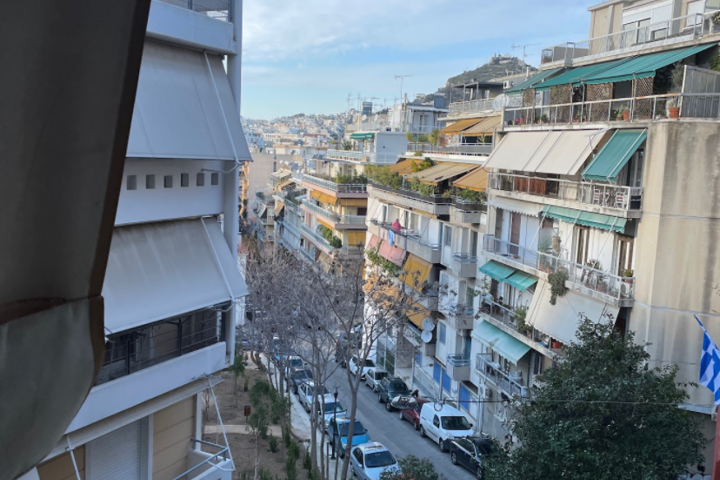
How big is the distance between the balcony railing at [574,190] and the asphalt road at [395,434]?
10348mm

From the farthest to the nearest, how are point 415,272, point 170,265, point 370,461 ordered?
point 415,272
point 370,461
point 170,265

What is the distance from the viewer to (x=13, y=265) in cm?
188

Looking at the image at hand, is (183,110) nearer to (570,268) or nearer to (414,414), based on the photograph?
(570,268)

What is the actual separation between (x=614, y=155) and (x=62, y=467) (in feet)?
48.9

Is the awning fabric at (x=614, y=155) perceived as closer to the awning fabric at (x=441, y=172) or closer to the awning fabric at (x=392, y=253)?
the awning fabric at (x=441, y=172)

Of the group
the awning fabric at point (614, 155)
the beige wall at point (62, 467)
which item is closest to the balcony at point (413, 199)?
Result: the awning fabric at point (614, 155)

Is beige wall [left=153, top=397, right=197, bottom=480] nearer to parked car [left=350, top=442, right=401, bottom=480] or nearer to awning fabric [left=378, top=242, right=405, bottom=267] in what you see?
parked car [left=350, top=442, right=401, bottom=480]

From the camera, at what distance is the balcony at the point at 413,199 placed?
94.7 feet

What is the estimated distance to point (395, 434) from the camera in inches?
1058

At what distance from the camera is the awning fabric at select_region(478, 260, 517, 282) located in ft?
76.1

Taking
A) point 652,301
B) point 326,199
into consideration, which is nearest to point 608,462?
point 652,301

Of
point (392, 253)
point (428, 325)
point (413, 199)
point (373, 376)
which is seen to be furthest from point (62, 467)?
point (392, 253)

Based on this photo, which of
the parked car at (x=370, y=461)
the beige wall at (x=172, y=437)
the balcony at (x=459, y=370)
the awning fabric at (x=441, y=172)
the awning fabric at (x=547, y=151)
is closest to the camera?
the beige wall at (x=172, y=437)

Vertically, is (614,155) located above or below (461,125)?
below
